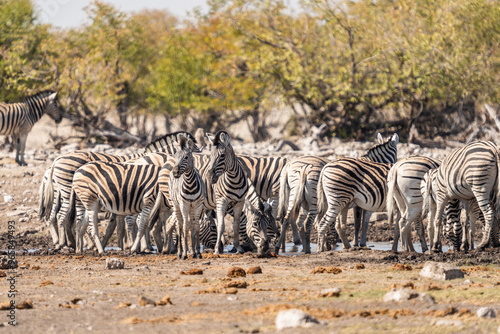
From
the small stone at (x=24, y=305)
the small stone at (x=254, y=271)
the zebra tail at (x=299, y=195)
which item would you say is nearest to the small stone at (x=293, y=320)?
the small stone at (x=24, y=305)

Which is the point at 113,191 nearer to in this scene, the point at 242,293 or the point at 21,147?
the point at 242,293

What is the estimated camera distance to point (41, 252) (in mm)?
13703

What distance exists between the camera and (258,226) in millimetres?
13023

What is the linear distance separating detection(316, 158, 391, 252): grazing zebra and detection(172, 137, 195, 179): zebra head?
272cm

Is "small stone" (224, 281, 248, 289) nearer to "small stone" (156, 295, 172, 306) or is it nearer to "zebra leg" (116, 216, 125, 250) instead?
"small stone" (156, 295, 172, 306)

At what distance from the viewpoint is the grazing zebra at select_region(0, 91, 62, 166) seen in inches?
902

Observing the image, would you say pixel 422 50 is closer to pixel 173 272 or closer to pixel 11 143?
pixel 11 143

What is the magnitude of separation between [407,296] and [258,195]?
661cm

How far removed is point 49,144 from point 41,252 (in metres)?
18.4

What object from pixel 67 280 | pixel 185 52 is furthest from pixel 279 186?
pixel 185 52

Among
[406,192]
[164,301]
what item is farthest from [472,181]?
[164,301]

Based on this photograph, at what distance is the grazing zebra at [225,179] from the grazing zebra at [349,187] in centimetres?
146

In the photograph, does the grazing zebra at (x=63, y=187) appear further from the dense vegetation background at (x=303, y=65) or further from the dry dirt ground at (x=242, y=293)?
the dense vegetation background at (x=303, y=65)

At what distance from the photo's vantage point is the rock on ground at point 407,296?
284 inches
